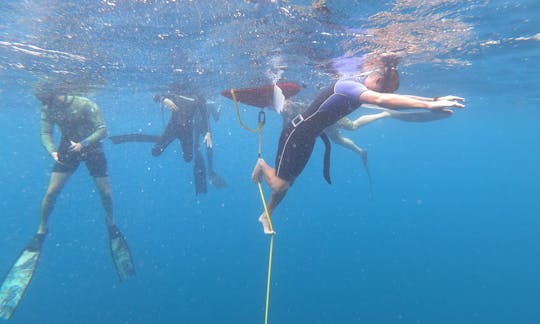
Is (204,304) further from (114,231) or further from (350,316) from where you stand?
(114,231)

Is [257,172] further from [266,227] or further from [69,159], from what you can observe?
[69,159]

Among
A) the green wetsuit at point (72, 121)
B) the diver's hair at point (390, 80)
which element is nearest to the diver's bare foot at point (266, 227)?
the diver's hair at point (390, 80)

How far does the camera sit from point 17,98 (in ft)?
74.4

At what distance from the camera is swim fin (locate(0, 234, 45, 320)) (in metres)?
7.94

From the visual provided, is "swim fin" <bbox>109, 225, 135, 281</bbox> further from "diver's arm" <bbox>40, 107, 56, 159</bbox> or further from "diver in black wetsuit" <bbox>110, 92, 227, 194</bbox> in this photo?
"diver in black wetsuit" <bbox>110, 92, 227, 194</bbox>

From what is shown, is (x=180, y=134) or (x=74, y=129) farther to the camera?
(x=180, y=134)

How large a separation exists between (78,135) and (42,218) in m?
2.50

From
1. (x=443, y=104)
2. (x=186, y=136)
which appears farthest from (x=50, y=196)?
(x=443, y=104)

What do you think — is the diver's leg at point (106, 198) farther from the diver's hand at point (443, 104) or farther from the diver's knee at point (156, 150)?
the diver's hand at point (443, 104)

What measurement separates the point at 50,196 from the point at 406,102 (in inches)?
367

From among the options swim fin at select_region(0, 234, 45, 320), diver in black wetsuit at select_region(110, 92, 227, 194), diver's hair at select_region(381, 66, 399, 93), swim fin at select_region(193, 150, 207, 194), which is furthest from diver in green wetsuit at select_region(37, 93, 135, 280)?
diver's hair at select_region(381, 66, 399, 93)

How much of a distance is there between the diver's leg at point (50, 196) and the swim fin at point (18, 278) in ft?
1.06

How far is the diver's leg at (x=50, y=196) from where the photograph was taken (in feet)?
29.1

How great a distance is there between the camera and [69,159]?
9.12 metres
